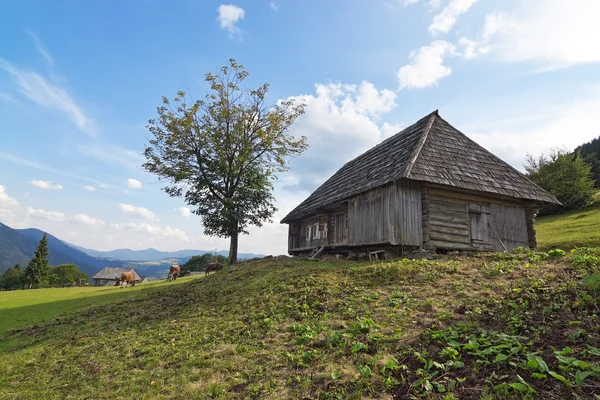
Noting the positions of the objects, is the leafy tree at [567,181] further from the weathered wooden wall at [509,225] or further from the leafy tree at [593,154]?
the weathered wooden wall at [509,225]

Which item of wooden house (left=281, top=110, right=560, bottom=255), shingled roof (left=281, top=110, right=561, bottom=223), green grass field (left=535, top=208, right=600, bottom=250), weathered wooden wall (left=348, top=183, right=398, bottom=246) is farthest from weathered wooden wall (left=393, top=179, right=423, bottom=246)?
green grass field (left=535, top=208, right=600, bottom=250)

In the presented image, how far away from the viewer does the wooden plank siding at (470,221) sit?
47.1ft

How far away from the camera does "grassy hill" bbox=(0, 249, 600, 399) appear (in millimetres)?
4250

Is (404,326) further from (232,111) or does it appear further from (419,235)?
(232,111)

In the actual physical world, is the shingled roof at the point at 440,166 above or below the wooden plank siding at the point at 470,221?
above

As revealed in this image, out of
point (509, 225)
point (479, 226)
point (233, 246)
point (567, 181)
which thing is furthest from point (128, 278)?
point (567, 181)

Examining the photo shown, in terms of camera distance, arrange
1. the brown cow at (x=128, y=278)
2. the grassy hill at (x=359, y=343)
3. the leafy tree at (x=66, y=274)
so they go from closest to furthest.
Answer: the grassy hill at (x=359, y=343) < the brown cow at (x=128, y=278) < the leafy tree at (x=66, y=274)

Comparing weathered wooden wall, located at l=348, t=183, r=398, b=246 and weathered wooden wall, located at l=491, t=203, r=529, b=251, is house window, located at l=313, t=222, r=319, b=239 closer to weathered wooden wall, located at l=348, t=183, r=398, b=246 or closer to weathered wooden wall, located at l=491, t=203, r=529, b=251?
weathered wooden wall, located at l=348, t=183, r=398, b=246

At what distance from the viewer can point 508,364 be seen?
4242 mm

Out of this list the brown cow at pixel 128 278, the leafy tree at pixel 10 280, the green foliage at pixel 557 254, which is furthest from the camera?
the leafy tree at pixel 10 280

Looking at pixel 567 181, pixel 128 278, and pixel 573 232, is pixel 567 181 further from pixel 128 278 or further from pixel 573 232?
pixel 128 278

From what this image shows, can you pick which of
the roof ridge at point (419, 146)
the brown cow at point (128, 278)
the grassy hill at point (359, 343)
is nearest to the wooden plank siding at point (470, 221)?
the roof ridge at point (419, 146)

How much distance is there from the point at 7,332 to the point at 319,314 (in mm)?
10969

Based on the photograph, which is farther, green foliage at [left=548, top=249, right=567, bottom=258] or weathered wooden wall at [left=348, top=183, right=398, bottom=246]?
weathered wooden wall at [left=348, top=183, right=398, bottom=246]
